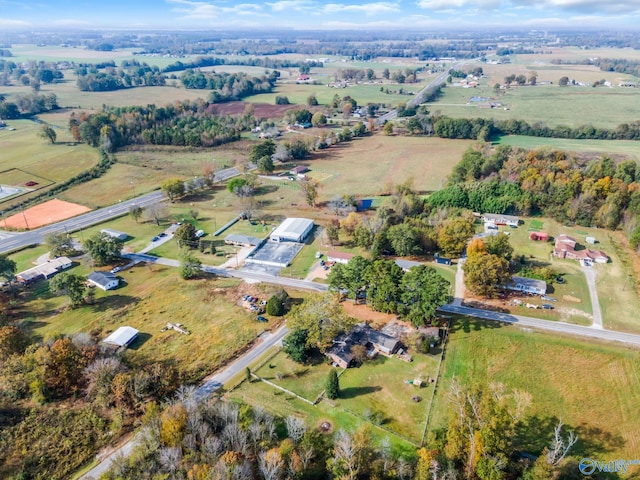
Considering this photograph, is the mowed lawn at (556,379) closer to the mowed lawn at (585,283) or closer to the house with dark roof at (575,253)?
the mowed lawn at (585,283)

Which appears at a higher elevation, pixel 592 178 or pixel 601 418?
pixel 592 178

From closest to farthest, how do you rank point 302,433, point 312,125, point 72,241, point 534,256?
point 302,433 < point 534,256 < point 72,241 < point 312,125

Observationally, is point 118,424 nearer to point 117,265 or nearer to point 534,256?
point 117,265

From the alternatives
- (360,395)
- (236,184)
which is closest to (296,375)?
(360,395)

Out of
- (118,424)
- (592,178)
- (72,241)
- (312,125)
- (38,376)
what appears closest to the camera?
(118,424)

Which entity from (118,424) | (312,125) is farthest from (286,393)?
(312,125)

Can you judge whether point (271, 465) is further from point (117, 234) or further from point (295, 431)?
point (117, 234)

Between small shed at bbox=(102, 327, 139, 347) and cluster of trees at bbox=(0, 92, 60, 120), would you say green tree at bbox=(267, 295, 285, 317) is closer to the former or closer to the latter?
small shed at bbox=(102, 327, 139, 347)

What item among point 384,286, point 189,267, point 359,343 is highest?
point 384,286
